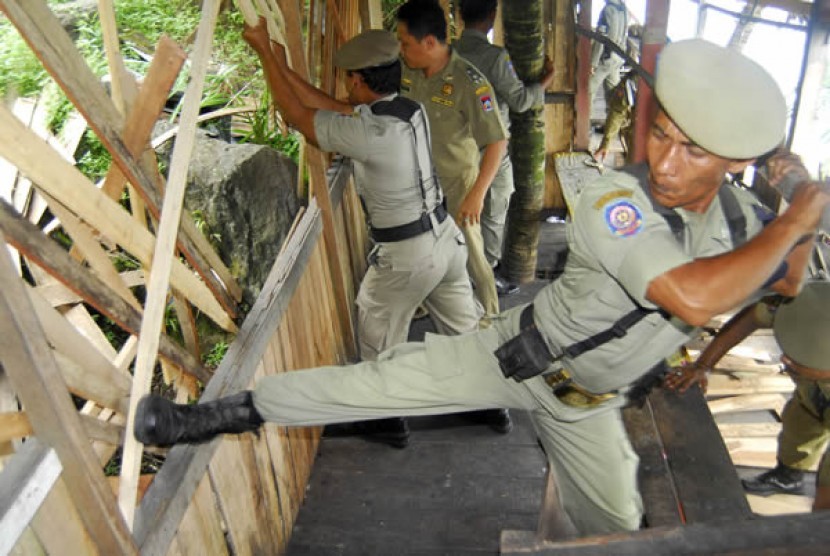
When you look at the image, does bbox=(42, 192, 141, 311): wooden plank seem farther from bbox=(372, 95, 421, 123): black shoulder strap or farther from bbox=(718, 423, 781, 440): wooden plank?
bbox=(718, 423, 781, 440): wooden plank

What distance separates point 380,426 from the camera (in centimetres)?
386

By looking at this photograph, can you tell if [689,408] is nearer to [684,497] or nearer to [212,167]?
[684,497]

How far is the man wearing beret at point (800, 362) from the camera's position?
3.17 metres

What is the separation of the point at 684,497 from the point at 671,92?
1.45 metres

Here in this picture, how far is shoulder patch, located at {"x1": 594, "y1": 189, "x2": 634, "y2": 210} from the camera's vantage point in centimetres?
206

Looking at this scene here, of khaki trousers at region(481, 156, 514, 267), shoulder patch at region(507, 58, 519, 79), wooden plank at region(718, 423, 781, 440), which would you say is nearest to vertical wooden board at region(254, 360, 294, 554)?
khaki trousers at region(481, 156, 514, 267)

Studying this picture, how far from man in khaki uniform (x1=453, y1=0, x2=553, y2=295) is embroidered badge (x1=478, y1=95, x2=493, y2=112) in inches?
12.9

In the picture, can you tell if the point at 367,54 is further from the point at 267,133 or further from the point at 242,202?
the point at 267,133

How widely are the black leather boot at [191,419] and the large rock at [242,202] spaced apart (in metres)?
1.63

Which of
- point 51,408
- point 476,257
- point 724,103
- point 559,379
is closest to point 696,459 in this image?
point 559,379

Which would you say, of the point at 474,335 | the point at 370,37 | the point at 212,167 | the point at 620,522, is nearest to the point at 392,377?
the point at 474,335

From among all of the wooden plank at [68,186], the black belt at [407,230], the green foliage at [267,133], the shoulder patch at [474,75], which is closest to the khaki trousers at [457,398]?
the wooden plank at [68,186]

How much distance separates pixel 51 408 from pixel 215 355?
94.0 inches

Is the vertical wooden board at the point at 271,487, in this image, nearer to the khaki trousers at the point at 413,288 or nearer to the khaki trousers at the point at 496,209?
the khaki trousers at the point at 413,288
